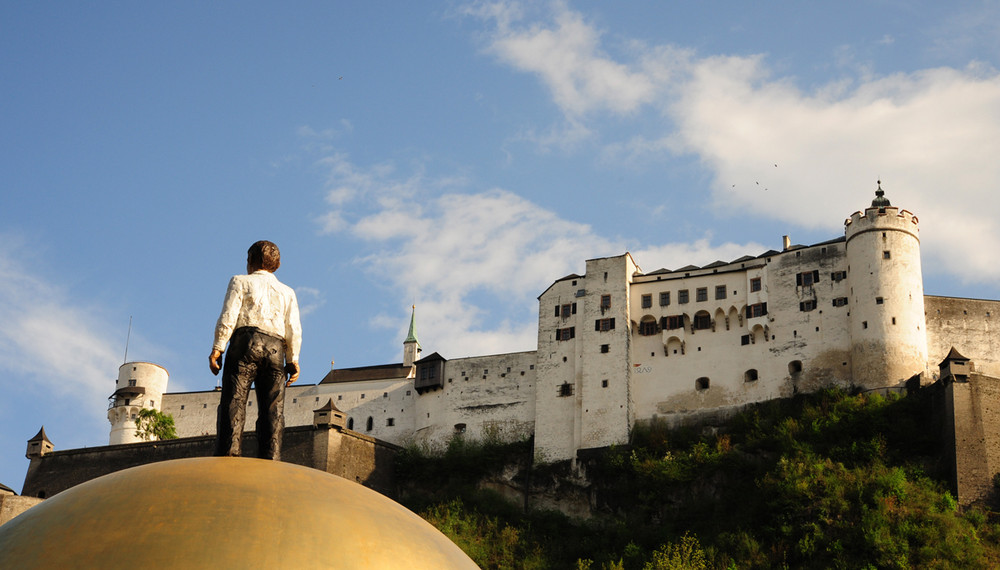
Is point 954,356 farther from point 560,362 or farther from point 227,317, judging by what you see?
point 227,317

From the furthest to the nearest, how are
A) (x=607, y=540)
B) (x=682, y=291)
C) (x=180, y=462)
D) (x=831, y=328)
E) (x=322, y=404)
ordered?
(x=322, y=404), (x=682, y=291), (x=831, y=328), (x=607, y=540), (x=180, y=462)

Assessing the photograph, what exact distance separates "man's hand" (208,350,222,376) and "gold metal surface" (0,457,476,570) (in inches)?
35.4

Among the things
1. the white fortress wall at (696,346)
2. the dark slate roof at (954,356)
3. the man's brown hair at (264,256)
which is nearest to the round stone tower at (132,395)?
the white fortress wall at (696,346)

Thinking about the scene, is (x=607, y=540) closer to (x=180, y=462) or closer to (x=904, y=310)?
(x=904, y=310)

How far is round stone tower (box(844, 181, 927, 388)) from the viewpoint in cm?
5966

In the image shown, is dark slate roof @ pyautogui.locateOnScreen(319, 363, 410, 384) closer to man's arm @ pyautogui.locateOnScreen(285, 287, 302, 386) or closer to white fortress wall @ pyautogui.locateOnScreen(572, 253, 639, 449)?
white fortress wall @ pyautogui.locateOnScreen(572, 253, 639, 449)

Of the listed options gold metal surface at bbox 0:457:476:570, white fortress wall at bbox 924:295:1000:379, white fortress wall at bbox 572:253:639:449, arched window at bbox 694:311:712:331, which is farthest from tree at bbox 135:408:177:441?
gold metal surface at bbox 0:457:476:570

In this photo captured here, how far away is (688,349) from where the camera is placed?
6488cm

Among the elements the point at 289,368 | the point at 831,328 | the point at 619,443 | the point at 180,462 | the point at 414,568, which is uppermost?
the point at 831,328

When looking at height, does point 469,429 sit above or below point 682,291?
below

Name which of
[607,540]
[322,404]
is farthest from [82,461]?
[607,540]

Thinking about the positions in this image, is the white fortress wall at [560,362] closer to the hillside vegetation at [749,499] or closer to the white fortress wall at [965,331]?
the hillside vegetation at [749,499]

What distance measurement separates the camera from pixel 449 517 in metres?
59.3

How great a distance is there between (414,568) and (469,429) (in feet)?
208
